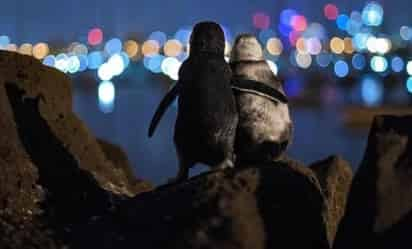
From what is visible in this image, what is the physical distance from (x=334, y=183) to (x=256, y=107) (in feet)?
2.58

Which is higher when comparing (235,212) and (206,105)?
(206,105)

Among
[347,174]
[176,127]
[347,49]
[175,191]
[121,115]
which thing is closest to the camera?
[175,191]

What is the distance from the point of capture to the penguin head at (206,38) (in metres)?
5.00

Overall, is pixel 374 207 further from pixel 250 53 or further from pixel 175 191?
pixel 250 53

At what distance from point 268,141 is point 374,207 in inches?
49.4

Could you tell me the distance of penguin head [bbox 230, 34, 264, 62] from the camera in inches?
208

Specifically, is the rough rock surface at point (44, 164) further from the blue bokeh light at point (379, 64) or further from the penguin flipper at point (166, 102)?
the blue bokeh light at point (379, 64)

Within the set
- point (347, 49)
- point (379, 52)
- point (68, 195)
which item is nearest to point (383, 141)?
point (68, 195)

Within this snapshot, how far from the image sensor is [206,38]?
Result: 16.4 feet

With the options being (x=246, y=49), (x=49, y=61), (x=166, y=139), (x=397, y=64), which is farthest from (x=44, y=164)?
(x=397, y=64)

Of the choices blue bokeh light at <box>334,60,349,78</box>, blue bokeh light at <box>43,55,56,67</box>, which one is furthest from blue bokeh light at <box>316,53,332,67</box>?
blue bokeh light at <box>43,55,56,67</box>

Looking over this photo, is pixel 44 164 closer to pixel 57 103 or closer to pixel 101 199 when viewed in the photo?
pixel 101 199

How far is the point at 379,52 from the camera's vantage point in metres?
87.8

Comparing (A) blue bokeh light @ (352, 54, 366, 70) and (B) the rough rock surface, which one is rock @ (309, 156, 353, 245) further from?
(A) blue bokeh light @ (352, 54, 366, 70)
